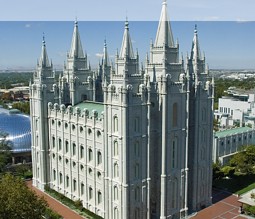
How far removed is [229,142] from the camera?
3150 inches

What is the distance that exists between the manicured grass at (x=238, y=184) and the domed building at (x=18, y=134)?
144 feet

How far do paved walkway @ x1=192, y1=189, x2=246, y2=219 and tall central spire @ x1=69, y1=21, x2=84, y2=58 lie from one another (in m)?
34.1

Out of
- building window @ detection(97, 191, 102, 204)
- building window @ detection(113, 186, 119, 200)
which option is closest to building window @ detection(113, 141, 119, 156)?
building window @ detection(113, 186, 119, 200)

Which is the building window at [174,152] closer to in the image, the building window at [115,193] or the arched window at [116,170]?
the arched window at [116,170]

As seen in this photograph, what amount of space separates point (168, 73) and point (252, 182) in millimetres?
31580

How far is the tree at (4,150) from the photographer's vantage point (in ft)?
225

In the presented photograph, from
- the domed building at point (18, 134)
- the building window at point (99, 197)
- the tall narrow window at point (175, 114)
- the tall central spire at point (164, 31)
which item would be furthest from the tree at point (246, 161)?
the domed building at point (18, 134)

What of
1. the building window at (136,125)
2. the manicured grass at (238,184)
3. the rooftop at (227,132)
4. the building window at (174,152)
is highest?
the building window at (136,125)

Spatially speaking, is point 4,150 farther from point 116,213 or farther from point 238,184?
point 238,184

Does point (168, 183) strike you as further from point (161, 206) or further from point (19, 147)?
point (19, 147)

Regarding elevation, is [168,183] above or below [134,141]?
below

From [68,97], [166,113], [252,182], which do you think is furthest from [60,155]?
[252,182]

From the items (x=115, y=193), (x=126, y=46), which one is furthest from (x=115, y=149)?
(x=126, y=46)

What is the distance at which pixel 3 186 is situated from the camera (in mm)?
41906
